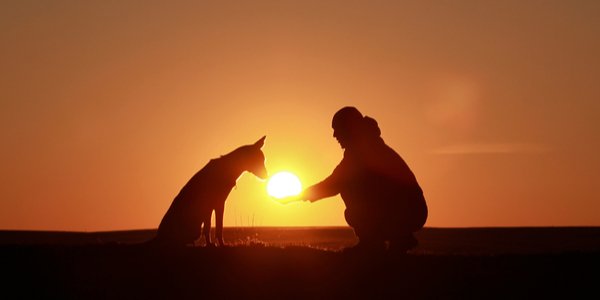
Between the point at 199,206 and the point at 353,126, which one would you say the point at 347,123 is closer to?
the point at 353,126

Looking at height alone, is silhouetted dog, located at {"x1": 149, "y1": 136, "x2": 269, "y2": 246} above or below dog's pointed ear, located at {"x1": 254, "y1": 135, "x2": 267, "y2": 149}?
below

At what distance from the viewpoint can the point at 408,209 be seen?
755 cm

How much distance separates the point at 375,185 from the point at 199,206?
3566 millimetres

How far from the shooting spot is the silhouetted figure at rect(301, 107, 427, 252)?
7512 millimetres

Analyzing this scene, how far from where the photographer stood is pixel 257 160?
11.6 m

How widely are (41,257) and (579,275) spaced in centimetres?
760

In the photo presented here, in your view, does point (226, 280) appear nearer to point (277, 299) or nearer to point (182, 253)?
point (277, 299)

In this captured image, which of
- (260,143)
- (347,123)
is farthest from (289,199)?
(260,143)

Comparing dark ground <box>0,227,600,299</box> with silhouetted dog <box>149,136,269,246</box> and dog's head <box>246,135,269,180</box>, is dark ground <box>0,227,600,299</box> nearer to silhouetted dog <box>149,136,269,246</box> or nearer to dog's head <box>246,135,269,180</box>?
silhouetted dog <box>149,136,269,246</box>

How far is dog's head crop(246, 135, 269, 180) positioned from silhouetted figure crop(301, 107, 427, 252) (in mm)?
3886

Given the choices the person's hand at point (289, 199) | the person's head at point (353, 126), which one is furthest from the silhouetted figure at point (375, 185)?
the person's hand at point (289, 199)

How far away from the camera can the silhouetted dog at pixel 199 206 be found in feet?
32.0

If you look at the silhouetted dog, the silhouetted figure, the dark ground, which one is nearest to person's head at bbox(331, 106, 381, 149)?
the silhouetted figure

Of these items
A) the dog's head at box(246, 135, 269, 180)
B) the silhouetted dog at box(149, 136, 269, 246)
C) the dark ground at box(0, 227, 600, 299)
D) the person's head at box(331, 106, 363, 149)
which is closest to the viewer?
the dark ground at box(0, 227, 600, 299)
